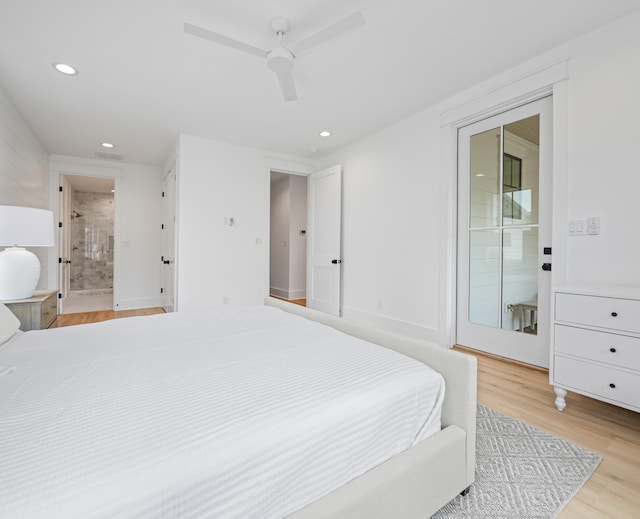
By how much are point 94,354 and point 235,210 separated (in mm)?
3316

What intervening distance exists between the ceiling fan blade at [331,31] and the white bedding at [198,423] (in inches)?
69.3

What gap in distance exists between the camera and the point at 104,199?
787 cm

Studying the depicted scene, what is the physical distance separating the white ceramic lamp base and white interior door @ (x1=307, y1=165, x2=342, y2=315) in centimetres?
320

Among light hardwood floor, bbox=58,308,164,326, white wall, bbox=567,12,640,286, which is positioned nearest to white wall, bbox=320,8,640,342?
white wall, bbox=567,12,640,286

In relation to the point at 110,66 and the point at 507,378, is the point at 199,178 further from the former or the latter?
the point at 507,378

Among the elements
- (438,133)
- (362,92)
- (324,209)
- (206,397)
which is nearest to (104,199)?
(324,209)

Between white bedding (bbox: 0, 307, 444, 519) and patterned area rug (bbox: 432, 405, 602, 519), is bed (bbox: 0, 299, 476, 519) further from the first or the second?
patterned area rug (bbox: 432, 405, 602, 519)

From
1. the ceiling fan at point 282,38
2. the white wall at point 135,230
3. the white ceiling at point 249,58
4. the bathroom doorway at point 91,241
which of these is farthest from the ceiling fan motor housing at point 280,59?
the bathroom doorway at point 91,241

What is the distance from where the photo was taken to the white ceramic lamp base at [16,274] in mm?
2350

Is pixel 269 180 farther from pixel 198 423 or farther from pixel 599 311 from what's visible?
pixel 198 423

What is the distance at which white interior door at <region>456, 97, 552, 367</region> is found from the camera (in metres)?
2.55

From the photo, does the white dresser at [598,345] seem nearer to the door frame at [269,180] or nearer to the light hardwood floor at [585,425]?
the light hardwood floor at [585,425]

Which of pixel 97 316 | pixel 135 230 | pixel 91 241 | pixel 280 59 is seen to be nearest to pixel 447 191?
pixel 280 59

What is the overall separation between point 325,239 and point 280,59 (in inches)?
110
